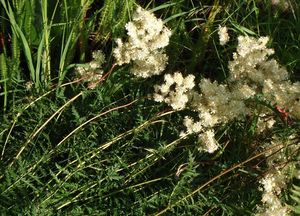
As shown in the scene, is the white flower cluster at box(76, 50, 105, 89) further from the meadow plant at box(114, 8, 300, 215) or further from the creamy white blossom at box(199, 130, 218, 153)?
the creamy white blossom at box(199, 130, 218, 153)

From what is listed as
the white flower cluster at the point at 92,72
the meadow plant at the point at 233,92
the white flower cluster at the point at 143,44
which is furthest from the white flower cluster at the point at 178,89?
the white flower cluster at the point at 92,72

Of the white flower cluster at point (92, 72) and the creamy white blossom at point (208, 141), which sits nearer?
the creamy white blossom at point (208, 141)

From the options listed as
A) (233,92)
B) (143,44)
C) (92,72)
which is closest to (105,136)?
(92,72)

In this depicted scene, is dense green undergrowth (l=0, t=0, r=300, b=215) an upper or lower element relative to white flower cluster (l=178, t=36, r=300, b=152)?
lower

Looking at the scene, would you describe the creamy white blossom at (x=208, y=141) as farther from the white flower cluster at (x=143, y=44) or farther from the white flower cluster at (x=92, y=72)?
the white flower cluster at (x=92, y=72)

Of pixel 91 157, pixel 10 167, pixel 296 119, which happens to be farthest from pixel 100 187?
pixel 296 119

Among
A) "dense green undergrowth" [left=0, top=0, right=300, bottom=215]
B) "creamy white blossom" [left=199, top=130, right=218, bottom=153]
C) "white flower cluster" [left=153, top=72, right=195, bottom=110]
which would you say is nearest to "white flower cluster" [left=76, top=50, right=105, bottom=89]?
"dense green undergrowth" [left=0, top=0, right=300, bottom=215]

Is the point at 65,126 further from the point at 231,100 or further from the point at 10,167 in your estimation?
the point at 231,100
